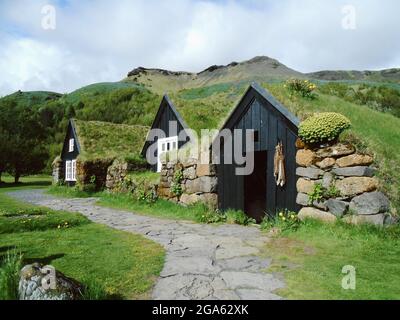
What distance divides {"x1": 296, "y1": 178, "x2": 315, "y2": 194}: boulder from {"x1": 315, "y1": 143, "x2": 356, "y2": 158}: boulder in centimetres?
73

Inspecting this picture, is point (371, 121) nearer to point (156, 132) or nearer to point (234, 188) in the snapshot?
point (234, 188)

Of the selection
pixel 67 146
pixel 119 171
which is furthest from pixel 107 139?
pixel 119 171

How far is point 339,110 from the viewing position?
1145cm

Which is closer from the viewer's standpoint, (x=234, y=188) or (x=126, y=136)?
(x=234, y=188)

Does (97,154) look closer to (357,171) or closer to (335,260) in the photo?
(357,171)

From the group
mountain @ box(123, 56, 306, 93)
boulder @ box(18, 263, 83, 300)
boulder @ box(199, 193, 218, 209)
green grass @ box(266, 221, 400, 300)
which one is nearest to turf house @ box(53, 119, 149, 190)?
boulder @ box(199, 193, 218, 209)

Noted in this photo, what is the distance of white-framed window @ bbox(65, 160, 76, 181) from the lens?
27.8 metres

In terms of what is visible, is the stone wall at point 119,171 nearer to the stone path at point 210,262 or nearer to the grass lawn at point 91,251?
the grass lawn at point 91,251

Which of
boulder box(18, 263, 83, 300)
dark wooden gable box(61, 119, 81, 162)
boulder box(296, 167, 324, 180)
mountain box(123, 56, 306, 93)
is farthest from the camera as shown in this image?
mountain box(123, 56, 306, 93)

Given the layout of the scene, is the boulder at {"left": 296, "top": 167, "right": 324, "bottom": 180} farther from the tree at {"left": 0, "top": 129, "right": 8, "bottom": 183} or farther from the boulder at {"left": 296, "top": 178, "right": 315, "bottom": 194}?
the tree at {"left": 0, "top": 129, "right": 8, "bottom": 183}
